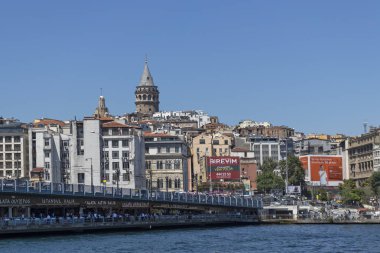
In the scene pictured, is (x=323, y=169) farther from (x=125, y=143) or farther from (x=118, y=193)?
(x=118, y=193)

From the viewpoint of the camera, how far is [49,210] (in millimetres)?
116688

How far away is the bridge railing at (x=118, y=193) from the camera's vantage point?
3967 inches

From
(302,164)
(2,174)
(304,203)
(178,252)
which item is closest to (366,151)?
(302,164)

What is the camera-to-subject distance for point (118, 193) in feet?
381

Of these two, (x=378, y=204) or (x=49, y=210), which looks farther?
(x=378, y=204)

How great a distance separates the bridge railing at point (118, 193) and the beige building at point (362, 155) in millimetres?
44749

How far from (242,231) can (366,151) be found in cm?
7407

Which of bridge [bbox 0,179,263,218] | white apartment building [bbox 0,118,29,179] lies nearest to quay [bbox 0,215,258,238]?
bridge [bbox 0,179,263,218]

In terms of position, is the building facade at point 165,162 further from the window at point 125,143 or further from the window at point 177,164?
the window at point 125,143

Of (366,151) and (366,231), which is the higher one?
(366,151)

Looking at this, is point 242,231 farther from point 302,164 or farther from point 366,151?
point 302,164

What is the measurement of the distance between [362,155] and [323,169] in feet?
45.2

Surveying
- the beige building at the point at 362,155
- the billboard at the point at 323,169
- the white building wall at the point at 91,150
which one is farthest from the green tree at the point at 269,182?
the white building wall at the point at 91,150

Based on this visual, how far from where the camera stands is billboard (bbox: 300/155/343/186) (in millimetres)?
192175
